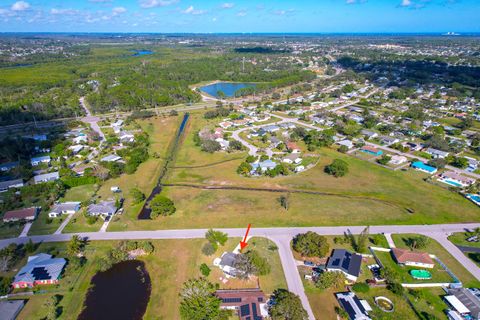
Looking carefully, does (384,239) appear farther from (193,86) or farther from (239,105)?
(193,86)

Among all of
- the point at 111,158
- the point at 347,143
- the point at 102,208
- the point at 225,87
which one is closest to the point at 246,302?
the point at 102,208

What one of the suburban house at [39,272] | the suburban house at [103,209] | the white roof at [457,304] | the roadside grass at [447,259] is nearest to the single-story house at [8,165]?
the suburban house at [103,209]

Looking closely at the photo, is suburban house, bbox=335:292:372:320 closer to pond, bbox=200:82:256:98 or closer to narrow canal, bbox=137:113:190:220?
narrow canal, bbox=137:113:190:220

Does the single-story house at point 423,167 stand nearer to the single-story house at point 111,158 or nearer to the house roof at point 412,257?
the house roof at point 412,257

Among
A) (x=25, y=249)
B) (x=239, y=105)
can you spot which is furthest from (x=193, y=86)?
(x=25, y=249)

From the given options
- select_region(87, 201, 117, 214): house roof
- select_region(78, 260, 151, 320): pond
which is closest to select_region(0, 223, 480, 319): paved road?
select_region(87, 201, 117, 214): house roof

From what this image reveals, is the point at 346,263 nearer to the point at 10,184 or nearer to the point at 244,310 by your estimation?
the point at 244,310
